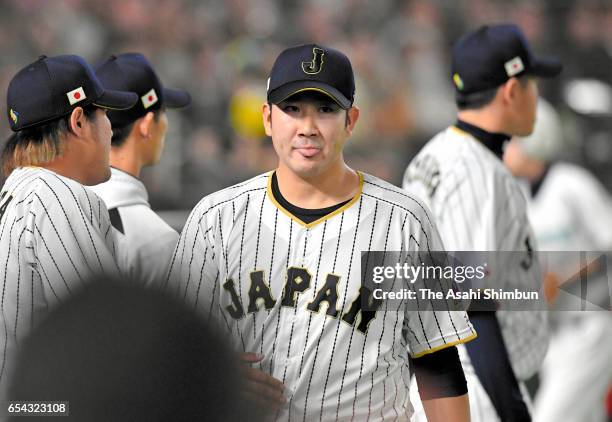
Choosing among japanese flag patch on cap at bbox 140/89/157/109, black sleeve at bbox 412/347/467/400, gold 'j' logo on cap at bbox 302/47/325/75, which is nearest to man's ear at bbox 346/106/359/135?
gold 'j' logo on cap at bbox 302/47/325/75

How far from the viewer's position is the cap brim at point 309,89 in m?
2.72

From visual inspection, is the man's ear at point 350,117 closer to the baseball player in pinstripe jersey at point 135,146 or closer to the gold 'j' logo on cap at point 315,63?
the gold 'j' logo on cap at point 315,63

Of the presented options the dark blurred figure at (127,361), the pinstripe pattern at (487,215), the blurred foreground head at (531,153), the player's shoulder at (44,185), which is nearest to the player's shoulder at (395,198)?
the player's shoulder at (44,185)

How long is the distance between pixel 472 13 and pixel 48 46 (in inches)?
200

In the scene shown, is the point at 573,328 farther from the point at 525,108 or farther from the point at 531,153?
the point at 525,108

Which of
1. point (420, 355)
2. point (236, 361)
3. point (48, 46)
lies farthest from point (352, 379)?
point (48, 46)

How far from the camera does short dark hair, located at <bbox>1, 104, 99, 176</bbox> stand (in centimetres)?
298

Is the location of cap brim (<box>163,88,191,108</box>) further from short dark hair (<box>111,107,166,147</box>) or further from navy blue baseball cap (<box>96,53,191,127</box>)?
short dark hair (<box>111,107,166,147</box>)

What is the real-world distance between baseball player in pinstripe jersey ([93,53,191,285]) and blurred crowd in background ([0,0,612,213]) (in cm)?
615

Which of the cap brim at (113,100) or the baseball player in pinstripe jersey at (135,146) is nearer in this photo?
the cap brim at (113,100)

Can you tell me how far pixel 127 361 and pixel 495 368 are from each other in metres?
2.86

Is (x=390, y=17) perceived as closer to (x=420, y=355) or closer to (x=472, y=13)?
(x=472, y=13)

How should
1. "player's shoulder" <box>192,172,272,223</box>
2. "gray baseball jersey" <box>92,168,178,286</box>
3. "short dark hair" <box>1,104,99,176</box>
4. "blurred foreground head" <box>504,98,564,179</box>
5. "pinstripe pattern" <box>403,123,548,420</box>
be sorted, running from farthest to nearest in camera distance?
"blurred foreground head" <box>504,98,564,179</box> → "pinstripe pattern" <box>403,123,548,420</box> → "gray baseball jersey" <box>92,168,178,286</box> → "short dark hair" <box>1,104,99,176</box> → "player's shoulder" <box>192,172,272,223</box>

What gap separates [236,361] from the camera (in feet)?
3.41
